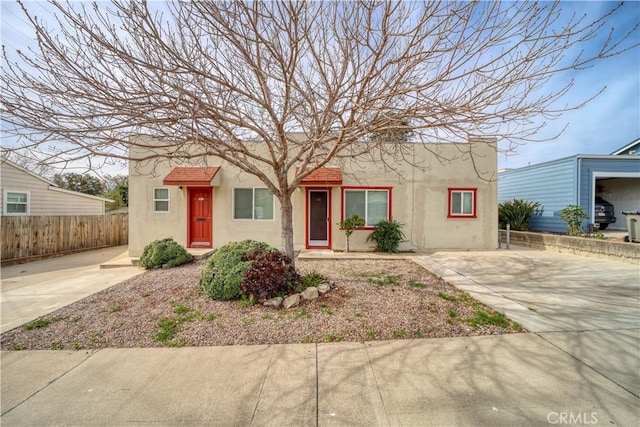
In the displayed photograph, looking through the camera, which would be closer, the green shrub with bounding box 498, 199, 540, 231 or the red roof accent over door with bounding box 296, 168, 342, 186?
the red roof accent over door with bounding box 296, 168, 342, 186

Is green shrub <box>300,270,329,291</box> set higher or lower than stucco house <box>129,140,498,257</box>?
lower

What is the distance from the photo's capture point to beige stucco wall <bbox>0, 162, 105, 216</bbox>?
451 inches

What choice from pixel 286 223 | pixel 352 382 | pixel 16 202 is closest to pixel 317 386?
pixel 352 382

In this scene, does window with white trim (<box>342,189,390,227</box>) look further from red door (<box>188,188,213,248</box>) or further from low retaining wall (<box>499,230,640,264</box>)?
low retaining wall (<box>499,230,640,264</box>)

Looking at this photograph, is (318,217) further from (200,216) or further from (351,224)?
(200,216)

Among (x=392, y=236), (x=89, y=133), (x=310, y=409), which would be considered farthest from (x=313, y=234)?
(x=310, y=409)

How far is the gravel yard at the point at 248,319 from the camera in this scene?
11.4 feet

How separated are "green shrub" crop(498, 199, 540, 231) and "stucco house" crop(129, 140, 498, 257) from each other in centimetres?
358

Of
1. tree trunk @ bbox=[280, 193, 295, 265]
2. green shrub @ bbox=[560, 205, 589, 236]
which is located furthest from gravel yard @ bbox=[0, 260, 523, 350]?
green shrub @ bbox=[560, 205, 589, 236]

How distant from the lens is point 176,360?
3.02m

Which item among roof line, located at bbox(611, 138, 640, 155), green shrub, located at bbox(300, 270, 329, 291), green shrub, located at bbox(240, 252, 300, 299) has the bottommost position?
green shrub, located at bbox(300, 270, 329, 291)

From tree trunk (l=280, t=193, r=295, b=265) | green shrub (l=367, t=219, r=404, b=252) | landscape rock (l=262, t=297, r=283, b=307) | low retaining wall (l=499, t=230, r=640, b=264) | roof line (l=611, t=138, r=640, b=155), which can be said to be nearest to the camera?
landscape rock (l=262, t=297, r=283, b=307)

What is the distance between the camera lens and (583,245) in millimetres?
8812

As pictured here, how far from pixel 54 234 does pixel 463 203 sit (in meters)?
16.0
